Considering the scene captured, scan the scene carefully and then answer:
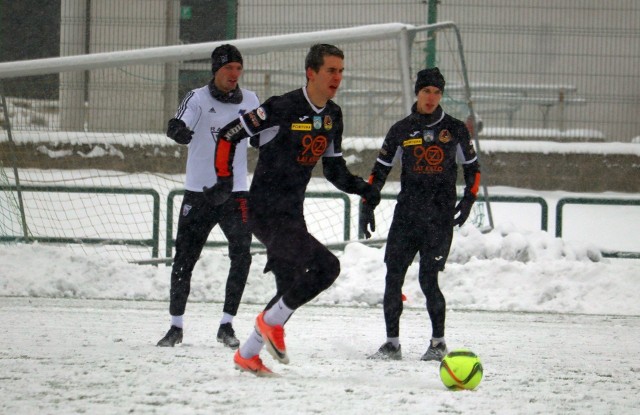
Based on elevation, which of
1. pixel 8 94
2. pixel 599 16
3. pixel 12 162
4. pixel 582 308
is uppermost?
pixel 599 16

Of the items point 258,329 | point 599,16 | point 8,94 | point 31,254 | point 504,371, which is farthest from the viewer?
point 599,16

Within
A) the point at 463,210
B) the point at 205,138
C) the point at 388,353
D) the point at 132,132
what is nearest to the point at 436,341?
the point at 388,353

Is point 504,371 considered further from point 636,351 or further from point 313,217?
point 313,217

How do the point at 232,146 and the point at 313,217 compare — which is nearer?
the point at 232,146

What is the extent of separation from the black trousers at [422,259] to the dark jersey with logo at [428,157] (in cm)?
11

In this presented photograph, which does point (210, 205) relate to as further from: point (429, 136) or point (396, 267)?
point (429, 136)

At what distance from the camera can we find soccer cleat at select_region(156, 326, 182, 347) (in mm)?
7055

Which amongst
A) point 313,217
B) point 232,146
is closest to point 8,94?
point 313,217

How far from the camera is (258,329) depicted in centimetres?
589

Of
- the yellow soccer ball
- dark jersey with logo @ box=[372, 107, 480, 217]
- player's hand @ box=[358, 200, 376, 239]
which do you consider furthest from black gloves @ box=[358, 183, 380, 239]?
the yellow soccer ball

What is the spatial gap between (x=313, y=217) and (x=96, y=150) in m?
2.56

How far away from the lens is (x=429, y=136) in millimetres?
6973

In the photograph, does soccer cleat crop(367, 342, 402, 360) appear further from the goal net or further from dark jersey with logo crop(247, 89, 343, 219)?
the goal net

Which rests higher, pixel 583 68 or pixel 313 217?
pixel 583 68
